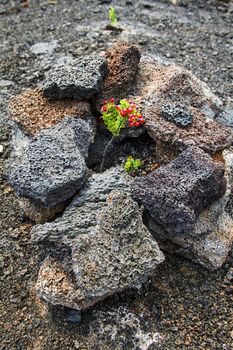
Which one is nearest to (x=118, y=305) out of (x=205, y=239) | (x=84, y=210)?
(x=84, y=210)

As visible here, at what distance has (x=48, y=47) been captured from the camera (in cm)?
620

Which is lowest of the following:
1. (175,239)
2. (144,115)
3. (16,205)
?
(16,205)

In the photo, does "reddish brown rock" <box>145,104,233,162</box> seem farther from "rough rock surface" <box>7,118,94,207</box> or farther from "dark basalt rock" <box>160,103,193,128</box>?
"rough rock surface" <box>7,118,94,207</box>

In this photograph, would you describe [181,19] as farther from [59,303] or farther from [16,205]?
[59,303]

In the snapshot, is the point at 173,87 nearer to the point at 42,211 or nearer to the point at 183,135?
the point at 183,135

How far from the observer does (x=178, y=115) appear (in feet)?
13.3

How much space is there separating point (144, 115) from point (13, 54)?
2.64m

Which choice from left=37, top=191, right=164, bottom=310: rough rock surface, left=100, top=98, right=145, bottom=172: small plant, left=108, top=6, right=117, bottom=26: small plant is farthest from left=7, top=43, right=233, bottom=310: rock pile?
left=108, top=6, right=117, bottom=26: small plant

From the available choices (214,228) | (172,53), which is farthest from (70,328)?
(172,53)

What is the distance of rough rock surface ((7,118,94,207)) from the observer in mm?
3484

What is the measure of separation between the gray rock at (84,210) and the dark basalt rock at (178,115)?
2.11ft

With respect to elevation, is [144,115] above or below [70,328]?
above

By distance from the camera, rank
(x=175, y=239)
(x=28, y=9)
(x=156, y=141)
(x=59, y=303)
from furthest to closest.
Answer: (x=28, y=9)
(x=156, y=141)
(x=175, y=239)
(x=59, y=303)

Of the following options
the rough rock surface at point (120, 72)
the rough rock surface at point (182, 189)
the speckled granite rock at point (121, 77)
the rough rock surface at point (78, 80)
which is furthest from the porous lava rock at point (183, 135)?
the rough rock surface at point (78, 80)
